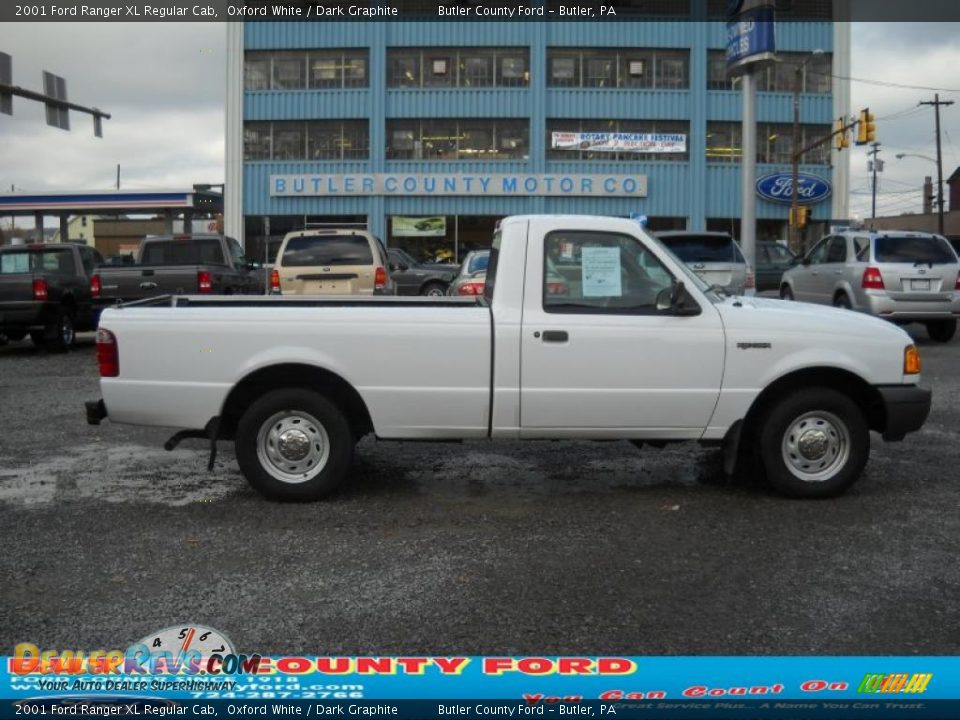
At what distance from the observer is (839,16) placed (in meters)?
39.1

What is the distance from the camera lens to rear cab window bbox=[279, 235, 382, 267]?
47.1 feet

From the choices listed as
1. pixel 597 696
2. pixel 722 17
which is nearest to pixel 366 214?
pixel 722 17

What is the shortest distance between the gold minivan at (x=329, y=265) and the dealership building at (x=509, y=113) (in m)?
24.5

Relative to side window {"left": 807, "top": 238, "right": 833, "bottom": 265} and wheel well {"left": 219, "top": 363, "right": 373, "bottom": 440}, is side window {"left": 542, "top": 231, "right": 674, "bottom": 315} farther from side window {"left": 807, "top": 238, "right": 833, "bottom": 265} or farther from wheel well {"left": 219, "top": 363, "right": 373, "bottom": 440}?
side window {"left": 807, "top": 238, "right": 833, "bottom": 265}

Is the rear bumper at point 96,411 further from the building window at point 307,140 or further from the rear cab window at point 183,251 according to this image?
the building window at point 307,140

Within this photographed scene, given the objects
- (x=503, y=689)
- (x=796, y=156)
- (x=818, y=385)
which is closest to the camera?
(x=503, y=689)

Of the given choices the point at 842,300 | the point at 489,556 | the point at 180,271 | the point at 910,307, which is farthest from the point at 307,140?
the point at 489,556

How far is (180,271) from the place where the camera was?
1501 cm

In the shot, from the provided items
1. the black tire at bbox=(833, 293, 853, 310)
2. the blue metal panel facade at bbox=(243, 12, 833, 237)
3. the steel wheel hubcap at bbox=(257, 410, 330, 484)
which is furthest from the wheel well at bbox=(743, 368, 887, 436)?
the blue metal panel facade at bbox=(243, 12, 833, 237)

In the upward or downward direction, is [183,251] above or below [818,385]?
above

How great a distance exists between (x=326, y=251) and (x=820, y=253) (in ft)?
29.0

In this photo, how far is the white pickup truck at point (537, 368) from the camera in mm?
6000

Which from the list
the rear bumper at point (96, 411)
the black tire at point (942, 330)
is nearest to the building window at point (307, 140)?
the black tire at point (942, 330)

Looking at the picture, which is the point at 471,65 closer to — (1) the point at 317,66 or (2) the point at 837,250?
(1) the point at 317,66
